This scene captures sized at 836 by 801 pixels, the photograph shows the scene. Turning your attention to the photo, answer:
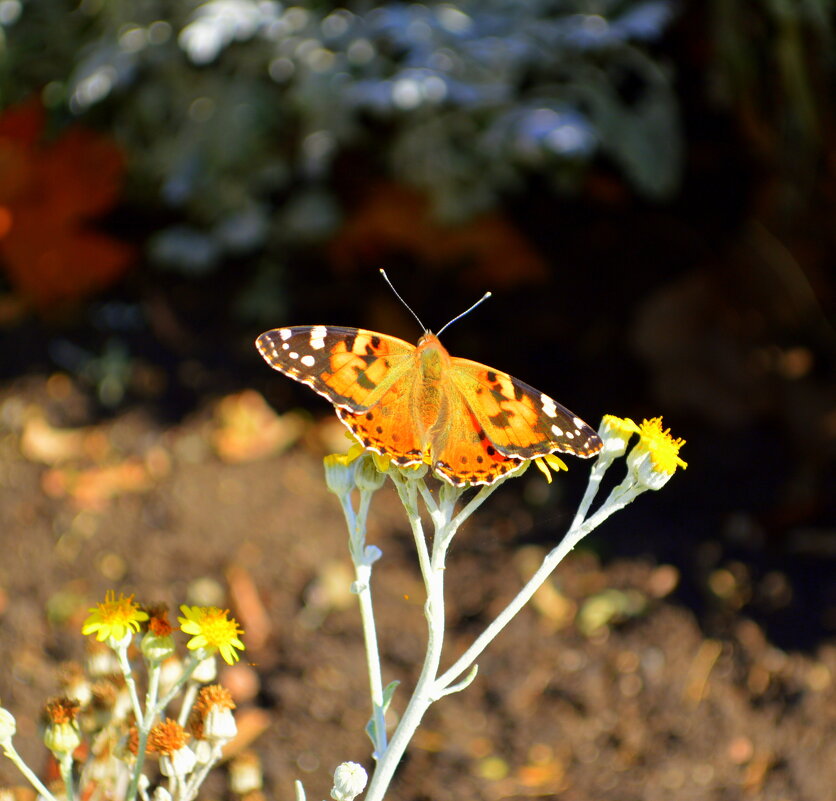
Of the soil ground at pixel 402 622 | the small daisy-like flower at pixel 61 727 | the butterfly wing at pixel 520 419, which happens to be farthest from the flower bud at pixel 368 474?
the soil ground at pixel 402 622

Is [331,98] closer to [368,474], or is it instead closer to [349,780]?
[368,474]

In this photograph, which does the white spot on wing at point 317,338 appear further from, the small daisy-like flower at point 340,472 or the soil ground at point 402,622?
the soil ground at point 402,622

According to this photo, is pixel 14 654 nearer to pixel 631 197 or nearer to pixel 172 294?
pixel 172 294

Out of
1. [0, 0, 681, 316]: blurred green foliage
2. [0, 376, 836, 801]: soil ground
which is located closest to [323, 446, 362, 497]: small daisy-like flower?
[0, 376, 836, 801]: soil ground

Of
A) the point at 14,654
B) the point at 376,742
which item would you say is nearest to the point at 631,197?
the point at 14,654

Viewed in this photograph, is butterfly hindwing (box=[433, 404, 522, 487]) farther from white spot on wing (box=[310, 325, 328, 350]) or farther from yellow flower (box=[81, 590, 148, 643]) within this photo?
yellow flower (box=[81, 590, 148, 643])

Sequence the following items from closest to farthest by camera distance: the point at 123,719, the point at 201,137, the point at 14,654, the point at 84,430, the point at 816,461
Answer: the point at 123,719 < the point at 14,654 < the point at 816,461 < the point at 84,430 < the point at 201,137
